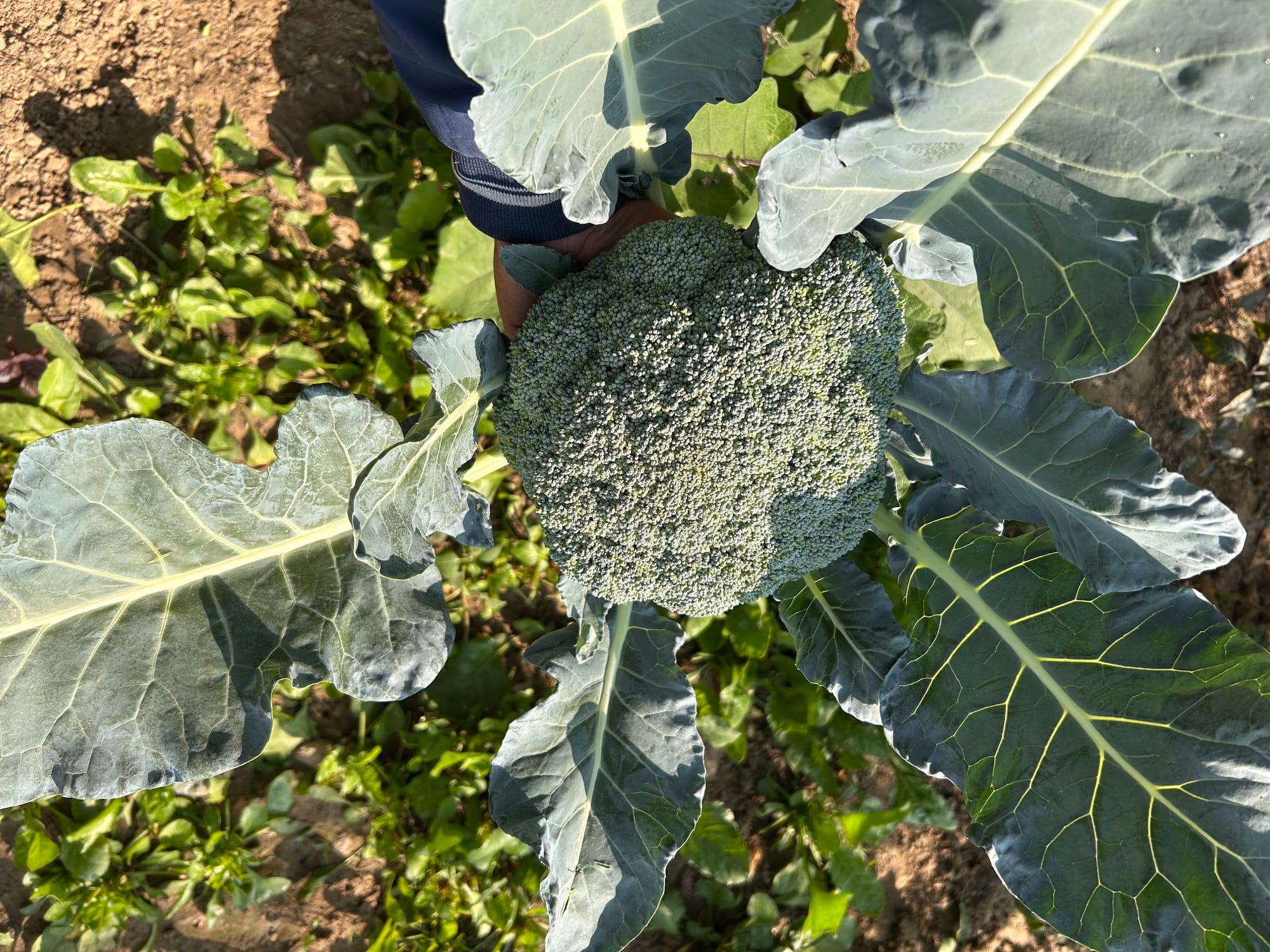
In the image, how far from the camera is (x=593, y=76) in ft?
4.64

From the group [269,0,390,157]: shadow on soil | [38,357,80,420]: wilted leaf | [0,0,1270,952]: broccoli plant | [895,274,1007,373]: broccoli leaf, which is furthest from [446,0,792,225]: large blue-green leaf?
[38,357,80,420]: wilted leaf

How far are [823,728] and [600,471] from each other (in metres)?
1.29

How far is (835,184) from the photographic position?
1.37 meters

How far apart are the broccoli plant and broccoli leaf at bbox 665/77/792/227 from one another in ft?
1.27

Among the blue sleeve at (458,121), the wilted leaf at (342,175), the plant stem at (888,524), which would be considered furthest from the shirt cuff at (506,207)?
the plant stem at (888,524)

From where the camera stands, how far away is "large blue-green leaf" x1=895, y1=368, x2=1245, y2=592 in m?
1.41

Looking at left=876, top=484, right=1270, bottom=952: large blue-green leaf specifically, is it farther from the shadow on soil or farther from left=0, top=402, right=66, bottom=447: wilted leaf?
left=0, top=402, right=66, bottom=447: wilted leaf

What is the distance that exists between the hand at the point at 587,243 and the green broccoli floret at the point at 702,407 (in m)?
0.23

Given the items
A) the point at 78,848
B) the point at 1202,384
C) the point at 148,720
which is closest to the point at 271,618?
the point at 148,720

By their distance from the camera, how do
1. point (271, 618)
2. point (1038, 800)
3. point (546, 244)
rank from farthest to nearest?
point (546, 244) → point (271, 618) → point (1038, 800)

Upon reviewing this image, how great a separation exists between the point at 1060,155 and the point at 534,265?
40.0 inches

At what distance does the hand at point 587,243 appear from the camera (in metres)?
1.89

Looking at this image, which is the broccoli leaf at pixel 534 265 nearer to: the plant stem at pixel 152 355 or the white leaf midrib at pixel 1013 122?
the white leaf midrib at pixel 1013 122

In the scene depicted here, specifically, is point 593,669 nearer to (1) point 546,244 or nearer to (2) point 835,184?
(1) point 546,244
